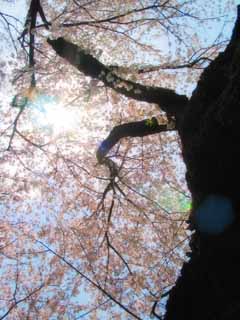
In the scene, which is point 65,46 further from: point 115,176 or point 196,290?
point 196,290

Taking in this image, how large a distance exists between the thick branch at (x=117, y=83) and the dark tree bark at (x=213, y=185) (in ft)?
2.83

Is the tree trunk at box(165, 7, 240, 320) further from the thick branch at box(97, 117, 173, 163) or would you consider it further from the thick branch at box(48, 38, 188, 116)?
the thick branch at box(97, 117, 173, 163)

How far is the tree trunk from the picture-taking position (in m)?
2.50

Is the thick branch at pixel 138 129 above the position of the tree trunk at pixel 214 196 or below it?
above

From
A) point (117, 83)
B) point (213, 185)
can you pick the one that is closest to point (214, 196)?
point (213, 185)

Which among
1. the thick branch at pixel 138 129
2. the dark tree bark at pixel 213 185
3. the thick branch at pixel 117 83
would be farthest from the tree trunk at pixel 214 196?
the thick branch at pixel 138 129

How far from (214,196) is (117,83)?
302cm

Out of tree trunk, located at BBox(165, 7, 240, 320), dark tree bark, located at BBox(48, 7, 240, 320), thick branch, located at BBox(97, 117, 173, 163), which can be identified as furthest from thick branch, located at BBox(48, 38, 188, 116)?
tree trunk, located at BBox(165, 7, 240, 320)

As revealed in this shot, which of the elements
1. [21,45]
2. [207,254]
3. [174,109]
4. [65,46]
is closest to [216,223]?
[207,254]

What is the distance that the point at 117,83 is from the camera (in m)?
5.45

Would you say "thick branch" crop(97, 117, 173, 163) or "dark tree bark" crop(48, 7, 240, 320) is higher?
"thick branch" crop(97, 117, 173, 163)

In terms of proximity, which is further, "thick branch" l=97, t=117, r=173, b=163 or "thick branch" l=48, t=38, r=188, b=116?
"thick branch" l=97, t=117, r=173, b=163

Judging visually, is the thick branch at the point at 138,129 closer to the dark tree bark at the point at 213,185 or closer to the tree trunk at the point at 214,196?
the dark tree bark at the point at 213,185

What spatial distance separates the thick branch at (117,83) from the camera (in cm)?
502
